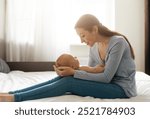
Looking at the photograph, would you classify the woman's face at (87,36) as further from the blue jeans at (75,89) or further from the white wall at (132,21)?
the white wall at (132,21)

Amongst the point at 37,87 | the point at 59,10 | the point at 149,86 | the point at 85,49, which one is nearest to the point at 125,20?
the point at 85,49

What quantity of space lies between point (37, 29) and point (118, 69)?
1540mm

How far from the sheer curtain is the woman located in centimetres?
137

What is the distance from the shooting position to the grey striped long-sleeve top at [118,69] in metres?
1.47

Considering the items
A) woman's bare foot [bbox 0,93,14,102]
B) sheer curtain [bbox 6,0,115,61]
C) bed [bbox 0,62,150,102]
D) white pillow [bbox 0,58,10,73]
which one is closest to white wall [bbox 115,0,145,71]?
sheer curtain [bbox 6,0,115,61]

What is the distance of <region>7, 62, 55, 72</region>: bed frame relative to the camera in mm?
2586

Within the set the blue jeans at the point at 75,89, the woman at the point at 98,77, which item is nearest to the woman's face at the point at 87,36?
the woman at the point at 98,77

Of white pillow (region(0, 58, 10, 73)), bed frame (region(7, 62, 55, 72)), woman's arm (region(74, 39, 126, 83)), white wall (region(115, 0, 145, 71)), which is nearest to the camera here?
woman's arm (region(74, 39, 126, 83))

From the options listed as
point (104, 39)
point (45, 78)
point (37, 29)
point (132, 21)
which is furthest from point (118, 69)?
point (132, 21)

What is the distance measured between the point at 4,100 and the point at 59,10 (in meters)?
1.71

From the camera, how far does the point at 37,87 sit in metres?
1.50

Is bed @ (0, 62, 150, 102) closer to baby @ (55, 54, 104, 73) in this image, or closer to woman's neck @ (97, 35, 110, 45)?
baby @ (55, 54, 104, 73)

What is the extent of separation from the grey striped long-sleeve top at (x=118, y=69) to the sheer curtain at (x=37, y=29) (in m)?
1.43

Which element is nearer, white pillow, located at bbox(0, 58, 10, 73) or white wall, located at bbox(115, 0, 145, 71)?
white pillow, located at bbox(0, 58, 10, 73)
